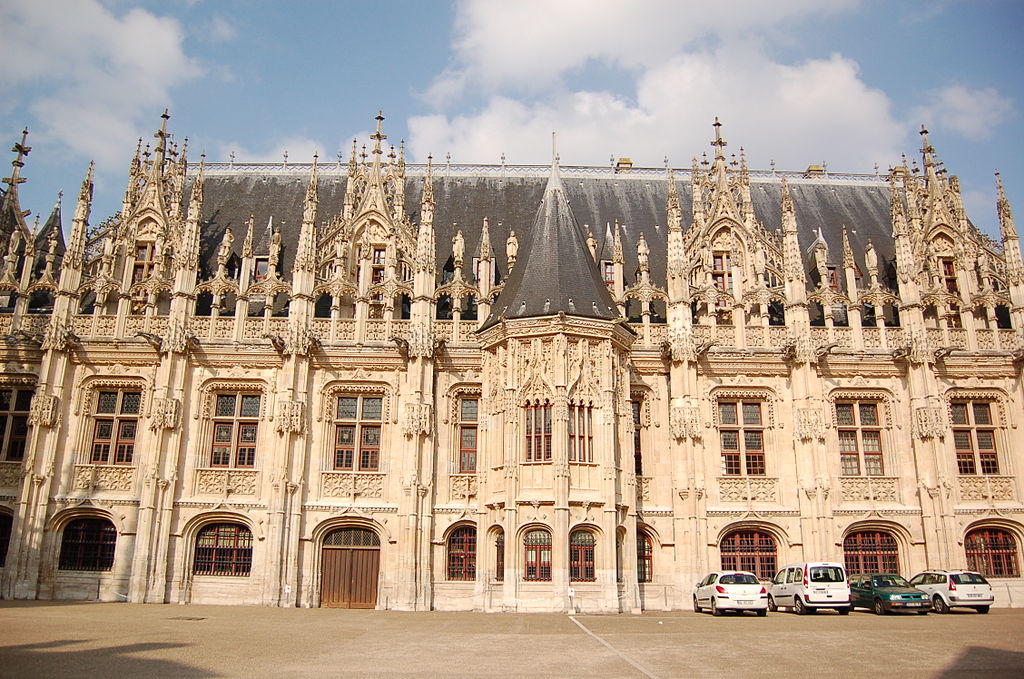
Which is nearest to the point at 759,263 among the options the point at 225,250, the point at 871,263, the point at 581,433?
the point at 871,263

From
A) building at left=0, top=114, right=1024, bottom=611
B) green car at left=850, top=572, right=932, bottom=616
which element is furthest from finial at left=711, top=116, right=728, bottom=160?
green car at left=850, top=572, right=932, bottom=616

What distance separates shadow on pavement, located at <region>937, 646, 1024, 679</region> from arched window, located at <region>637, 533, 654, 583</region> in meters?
12.6

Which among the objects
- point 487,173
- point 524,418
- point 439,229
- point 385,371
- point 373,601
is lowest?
point 373,601

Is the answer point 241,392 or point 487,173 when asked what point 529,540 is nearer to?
point 241,392

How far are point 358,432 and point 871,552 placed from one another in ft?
58.7

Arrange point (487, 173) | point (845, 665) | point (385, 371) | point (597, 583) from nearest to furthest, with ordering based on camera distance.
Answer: point (845, 665), point (597, 583), point (385, 371), point (487, 173)

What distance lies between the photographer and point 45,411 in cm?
2675

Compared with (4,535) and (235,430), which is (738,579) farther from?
(4,535)

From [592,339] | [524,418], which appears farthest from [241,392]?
[592,339]

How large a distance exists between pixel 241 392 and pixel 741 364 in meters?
17.6

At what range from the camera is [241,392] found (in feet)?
91.7

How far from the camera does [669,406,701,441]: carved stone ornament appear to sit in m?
26.6

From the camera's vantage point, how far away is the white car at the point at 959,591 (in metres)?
22.7

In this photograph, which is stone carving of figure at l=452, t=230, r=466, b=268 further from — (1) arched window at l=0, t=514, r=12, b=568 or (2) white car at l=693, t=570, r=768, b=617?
(1) arched window at l=0, t=514, r=12, b=568
